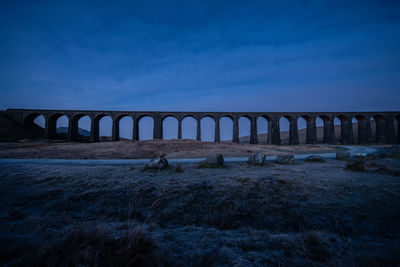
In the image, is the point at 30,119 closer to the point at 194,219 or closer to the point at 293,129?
the point at 194,219

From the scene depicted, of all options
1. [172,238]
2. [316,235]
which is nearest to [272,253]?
[316,235]

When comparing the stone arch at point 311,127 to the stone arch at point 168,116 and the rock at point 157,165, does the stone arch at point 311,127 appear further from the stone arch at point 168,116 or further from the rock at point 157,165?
the rock at point 157,165

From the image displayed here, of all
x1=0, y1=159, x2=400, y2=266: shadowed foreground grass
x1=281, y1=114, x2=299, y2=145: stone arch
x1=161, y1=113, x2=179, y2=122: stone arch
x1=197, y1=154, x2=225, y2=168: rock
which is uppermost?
x1=161, y1=113, x2=179, y2=122: stone arch

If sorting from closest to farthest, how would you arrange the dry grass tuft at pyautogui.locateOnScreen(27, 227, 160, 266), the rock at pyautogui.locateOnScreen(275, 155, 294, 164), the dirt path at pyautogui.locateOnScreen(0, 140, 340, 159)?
1. the dry grass tuft at pyautogui.locateOnScreen(27, 227, 160, 266)
2. the rock at pyautogui.locateOnScreen(275, 155, 294, 164)
3. the dirt path at pyautogui.locateOnScreen(0, 140, 340, 159)

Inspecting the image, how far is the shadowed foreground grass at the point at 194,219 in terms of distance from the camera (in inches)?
66.2

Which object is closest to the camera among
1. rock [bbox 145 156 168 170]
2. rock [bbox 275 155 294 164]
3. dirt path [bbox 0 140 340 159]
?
rock [bbox 145 156 168 170]

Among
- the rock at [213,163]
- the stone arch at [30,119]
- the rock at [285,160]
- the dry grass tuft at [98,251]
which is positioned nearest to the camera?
the dry grass tuft at [98,251]

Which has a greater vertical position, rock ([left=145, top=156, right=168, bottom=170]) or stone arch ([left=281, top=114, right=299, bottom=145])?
stone arch ([left=281, top=114, right=299, bottom=145])

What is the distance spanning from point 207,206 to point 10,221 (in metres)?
3.16

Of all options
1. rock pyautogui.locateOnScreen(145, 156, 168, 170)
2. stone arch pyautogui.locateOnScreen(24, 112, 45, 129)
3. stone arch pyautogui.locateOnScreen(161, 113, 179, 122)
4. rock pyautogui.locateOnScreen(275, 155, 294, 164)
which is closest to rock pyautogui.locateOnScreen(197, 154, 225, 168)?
rock pyautogui.locateOnScreen(145, 156, 168, 170)

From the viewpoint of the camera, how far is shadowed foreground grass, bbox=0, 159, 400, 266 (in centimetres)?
168

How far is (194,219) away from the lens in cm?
310

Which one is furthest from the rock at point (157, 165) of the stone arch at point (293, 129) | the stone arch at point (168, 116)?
the stone arch at point (293, 129)

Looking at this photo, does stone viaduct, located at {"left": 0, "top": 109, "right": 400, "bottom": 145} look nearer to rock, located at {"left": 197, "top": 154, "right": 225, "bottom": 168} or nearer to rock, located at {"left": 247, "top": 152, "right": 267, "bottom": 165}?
rock, located at {"left": 247, "top": 152, "right": 267, "bottom": 165}
